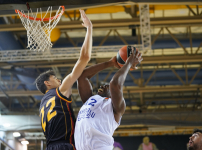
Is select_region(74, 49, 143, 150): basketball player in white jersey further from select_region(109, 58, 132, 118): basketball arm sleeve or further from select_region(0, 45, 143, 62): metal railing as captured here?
select_region(0, 45, 143, 62): metal railing

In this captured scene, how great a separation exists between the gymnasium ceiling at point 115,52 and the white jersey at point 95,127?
5995 mm

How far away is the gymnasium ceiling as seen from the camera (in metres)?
9.30

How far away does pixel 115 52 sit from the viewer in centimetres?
955

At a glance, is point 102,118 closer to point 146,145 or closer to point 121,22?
point 121,22

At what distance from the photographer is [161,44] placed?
1102 centimetres

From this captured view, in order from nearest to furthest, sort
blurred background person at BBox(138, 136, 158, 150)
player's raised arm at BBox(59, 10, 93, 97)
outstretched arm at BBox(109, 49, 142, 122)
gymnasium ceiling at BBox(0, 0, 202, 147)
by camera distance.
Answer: outstretched arm at BBox(109, 49, 142, 122), player's raised arm at BBox(59, 10, 93, 97), gymnasium ceiling at BBox(0, 0, 202, 147), blurred background person at BBox(138, 136, 158, 150)

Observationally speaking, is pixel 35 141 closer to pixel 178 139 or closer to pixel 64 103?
pixel 178 139

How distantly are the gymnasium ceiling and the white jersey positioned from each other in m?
5.99

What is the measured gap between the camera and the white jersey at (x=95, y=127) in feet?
10.0

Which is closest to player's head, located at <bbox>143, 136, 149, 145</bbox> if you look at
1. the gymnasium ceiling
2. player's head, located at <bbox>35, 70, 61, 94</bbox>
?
the gymnasium ceiling

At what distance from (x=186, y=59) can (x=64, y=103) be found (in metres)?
8.14

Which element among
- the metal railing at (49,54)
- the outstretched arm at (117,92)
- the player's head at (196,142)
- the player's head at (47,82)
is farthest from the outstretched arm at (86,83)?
the metal railing at (49,54)

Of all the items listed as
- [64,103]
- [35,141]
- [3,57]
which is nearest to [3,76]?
[3,57]

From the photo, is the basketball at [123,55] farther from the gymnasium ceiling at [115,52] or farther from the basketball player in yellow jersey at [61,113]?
the gymnasium ceiling at [115,52]
